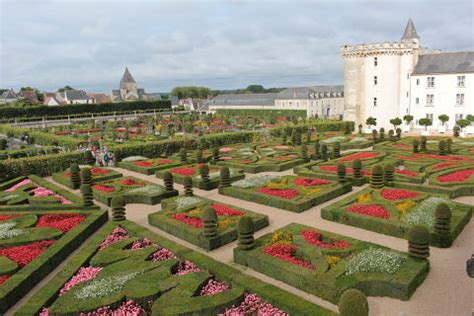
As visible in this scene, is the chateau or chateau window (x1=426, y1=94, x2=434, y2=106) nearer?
the chateau

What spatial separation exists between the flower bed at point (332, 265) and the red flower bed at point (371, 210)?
287cm

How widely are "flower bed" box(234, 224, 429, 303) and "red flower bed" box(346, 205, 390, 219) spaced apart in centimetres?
287

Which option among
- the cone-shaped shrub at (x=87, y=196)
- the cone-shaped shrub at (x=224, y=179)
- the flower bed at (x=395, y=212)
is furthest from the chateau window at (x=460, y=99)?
the cone-shaped shrub at (x=87, y=196)

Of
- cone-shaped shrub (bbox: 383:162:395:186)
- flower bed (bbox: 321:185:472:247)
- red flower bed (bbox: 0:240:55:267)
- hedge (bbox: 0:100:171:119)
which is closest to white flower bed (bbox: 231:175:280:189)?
flower bed (bbox: 321:185:472:247)

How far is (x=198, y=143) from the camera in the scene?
1426 inches

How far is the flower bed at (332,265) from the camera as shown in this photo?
9719 millimetres

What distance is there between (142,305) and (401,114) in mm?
46006

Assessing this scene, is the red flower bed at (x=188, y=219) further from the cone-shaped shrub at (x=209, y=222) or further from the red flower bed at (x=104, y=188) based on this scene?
the red flower bed at (x=104, y=188)

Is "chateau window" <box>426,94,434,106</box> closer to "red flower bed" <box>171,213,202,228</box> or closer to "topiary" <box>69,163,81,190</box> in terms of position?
"red flower bed" <box>171,213,202,228</box>

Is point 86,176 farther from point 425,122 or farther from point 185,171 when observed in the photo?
point 425,122

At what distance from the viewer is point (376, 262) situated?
1059 centimetres

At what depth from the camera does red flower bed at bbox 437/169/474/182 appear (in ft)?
63.3

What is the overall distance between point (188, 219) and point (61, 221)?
210 inches

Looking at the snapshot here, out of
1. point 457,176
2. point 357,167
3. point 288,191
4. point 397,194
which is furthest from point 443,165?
point 288,191
